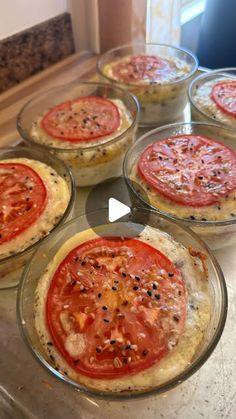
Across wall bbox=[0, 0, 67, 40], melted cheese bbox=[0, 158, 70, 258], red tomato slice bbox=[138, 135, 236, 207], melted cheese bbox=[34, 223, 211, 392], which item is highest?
wall bbox=[0, 0, 67, 40]

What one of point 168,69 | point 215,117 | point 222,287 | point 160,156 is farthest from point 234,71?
point 222,287

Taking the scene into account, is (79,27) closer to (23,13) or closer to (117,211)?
(23,13)

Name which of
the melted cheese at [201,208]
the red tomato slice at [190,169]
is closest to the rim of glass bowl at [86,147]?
the red tomato slice at [190,169]

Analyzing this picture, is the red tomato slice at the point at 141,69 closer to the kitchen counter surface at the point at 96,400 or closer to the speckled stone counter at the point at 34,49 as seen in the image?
the speckled stone counter at the point at 34,49

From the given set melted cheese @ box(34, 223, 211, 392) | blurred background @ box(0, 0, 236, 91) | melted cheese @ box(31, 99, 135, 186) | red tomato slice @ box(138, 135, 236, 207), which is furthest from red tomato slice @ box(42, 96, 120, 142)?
melted cheese @ box(34, 223, 211, 392)

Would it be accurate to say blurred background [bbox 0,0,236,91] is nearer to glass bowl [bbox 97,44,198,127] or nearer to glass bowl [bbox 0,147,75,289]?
glass bowl [bbox 97,44,198,127]

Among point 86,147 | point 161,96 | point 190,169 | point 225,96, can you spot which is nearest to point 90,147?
point 86,147
